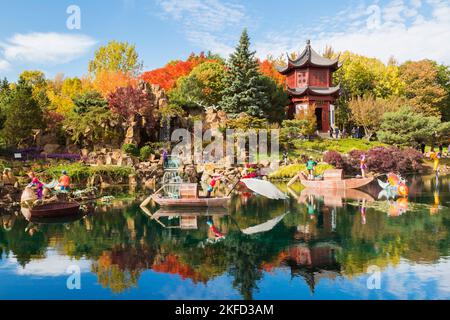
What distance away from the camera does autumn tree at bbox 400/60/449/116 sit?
4481 cm

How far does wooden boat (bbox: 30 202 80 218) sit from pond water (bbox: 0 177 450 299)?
0.58m

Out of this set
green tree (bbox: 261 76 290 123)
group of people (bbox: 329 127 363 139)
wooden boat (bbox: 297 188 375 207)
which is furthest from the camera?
group of people (bbox: 329 127 363 139)

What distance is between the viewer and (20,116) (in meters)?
25.6

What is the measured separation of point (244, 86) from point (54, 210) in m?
24.0

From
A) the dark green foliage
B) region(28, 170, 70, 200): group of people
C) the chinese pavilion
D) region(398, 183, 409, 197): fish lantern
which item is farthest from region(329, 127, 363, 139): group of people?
region(28, 170, 70, 200): group of people

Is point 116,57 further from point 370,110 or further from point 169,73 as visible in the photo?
point 370,110

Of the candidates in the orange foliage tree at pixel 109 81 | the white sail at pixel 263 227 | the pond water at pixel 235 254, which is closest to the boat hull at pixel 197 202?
the pond water at pixel 235 254

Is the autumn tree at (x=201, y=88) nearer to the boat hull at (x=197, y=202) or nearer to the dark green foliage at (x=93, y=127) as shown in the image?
the dark green foliage at (x=93, y=127)

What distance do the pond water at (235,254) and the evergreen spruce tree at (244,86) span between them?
1992 cm

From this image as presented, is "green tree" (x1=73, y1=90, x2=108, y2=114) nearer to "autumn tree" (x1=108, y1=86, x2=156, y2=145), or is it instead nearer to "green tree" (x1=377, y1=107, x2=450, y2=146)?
"autumn tree" (x1=108, y1=86, x2=156, y2=145)

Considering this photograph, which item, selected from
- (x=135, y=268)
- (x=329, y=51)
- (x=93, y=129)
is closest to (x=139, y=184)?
(x=93, y=129)

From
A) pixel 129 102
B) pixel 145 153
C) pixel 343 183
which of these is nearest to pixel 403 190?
pixel 343 183

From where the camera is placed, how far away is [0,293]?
8.02 meters

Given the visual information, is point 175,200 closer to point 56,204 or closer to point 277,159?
point 56,204
